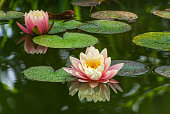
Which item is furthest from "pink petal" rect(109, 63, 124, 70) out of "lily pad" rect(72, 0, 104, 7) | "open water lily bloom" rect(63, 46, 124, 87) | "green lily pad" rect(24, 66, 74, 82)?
"lily pad" rect(72, 0, 104, 7)

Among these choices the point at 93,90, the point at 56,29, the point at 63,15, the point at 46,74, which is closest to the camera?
the point at 93,90

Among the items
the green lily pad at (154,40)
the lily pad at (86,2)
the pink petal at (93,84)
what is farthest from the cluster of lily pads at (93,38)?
the lily pad at (86,2)

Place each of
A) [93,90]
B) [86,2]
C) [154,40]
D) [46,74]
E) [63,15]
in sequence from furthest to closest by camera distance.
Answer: [86,2]
[63,15]
[154,40]
[46,74]
[93,90]

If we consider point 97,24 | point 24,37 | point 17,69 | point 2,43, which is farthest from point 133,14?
point 17,69

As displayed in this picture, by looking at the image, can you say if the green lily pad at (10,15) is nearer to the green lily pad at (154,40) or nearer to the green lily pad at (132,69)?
the green lily pad at (154,40)

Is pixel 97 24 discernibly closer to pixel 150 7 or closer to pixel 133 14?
pixel 133 14

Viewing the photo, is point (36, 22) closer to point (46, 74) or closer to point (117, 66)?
point (46, 74)

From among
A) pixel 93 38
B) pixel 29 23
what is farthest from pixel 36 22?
pixel 93 38

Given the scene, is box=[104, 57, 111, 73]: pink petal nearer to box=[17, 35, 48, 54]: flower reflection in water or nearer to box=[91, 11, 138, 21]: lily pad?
box=[17, 35, 48, 54]: flower reflection in water
